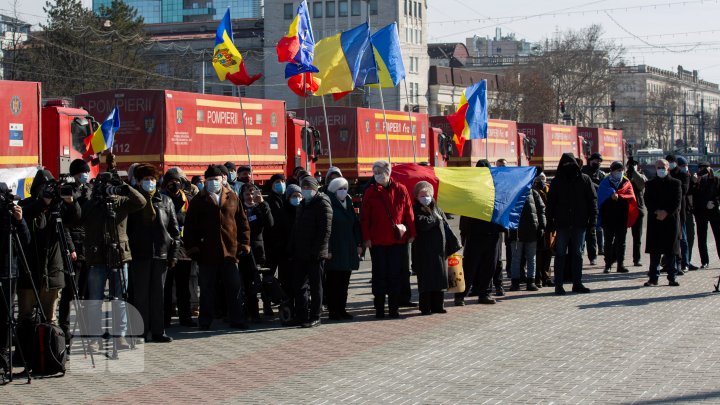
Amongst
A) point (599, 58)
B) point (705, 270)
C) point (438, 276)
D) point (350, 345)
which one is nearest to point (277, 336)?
point (350, 345)

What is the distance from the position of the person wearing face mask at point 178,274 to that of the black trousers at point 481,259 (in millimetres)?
3688

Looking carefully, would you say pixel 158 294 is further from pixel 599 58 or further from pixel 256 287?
pixel 599 58

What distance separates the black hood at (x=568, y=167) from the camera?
17359 millimetres

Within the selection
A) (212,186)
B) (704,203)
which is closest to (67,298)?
(212,186)

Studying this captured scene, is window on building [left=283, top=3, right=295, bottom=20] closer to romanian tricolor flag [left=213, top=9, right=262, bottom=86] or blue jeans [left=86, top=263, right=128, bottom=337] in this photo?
romanian tricolor flag [left=213, top=9, right=262, bottom=86]

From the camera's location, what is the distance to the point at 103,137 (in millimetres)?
22703

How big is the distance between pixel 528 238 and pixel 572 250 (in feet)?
2.54

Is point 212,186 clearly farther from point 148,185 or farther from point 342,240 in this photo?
point 342,240

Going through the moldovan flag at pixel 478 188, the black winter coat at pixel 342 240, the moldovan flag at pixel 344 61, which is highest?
the moldovan flag at pixel 344 61

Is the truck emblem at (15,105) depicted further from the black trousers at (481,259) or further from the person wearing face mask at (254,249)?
the black trousers at (481,259)

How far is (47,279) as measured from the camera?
11766 millimetres

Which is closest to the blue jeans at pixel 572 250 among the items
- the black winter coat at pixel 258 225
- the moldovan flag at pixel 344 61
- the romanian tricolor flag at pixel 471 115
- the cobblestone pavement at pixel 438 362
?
the cobblestone pavement at pixel 438 362

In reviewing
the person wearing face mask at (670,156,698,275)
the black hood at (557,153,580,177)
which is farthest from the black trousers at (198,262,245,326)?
the person wearing face mask at (670,156,698,275)

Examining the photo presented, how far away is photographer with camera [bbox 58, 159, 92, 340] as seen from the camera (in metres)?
12.7
